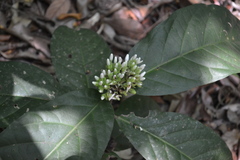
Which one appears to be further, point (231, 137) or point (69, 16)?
point (69, 16)

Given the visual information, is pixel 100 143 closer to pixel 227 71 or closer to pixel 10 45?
pixel 227 71

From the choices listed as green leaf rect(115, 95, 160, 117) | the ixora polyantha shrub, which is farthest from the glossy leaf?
the ixora polyantha shrub

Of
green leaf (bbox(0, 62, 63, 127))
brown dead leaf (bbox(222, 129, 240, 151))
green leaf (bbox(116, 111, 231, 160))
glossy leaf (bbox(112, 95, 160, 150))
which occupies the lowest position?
brown dead leaf (bbox(222, 129, 240, 151))

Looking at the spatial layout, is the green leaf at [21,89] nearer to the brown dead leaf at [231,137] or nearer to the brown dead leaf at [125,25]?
the brown dead leaf at [125,25]

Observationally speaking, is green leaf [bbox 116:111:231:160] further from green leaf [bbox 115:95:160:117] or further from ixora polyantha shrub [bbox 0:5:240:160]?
green leaf [bbox 115:95:160:117]

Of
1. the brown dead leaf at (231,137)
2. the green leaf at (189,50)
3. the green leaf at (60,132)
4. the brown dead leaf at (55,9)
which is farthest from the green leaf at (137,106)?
the brown dead leaf at (55,9)

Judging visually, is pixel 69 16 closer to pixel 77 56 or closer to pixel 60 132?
pixel 77 56

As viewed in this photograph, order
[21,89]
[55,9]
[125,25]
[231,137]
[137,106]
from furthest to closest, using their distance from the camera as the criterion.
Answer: [125,25], [55,9], [231,137], [137,106], [21,89]

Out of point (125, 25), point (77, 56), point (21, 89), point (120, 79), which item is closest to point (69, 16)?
point (125, 25)
